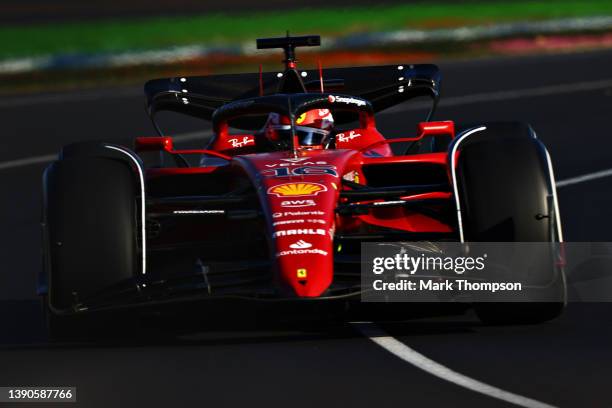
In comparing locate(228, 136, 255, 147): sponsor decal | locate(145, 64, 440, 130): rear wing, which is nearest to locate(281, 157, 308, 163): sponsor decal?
locate(228, 136, 255, 147): sponsor decal

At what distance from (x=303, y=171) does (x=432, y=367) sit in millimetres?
1873

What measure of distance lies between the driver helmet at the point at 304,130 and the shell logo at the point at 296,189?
1406 millimetres

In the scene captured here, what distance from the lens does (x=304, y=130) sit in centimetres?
1117

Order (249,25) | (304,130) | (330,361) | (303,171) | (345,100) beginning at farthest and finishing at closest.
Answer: (249,25) < (345,100) < (304,130) < (303,171) < (330,361)

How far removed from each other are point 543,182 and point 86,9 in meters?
26.4

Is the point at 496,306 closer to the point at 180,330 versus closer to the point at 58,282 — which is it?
the point at 180,330

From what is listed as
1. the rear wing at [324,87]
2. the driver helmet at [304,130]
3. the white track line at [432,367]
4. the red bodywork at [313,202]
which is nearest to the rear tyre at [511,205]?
the red bodywork at [313,202]

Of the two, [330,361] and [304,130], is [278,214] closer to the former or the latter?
[330,361]

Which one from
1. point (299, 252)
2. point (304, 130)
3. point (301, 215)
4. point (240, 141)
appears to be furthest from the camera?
point (240, 141)

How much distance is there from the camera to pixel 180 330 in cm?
992

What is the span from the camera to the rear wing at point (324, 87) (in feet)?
44.1

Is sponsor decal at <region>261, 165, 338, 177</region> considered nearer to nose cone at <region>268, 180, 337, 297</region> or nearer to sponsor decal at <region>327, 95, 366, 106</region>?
nose cone at <region>268, 180, 337, 297</region>

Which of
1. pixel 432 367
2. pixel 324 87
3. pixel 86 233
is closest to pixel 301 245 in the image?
pixel 432 367

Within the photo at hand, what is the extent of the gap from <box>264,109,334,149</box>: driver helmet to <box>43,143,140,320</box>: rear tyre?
1.81 meters
